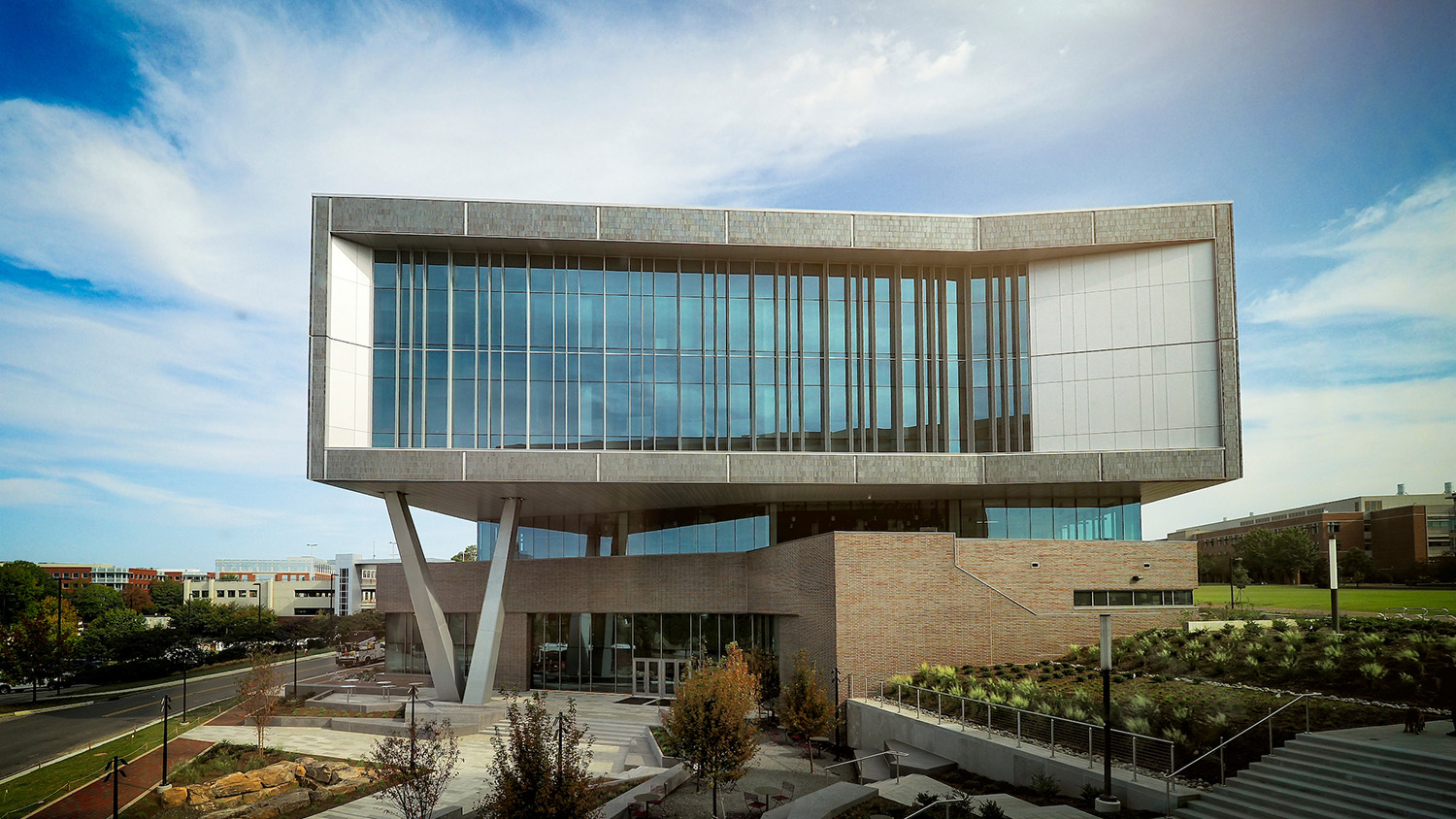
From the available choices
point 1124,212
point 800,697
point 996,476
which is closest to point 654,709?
point 800,697

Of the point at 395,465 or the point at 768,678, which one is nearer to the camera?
the point at 395,465

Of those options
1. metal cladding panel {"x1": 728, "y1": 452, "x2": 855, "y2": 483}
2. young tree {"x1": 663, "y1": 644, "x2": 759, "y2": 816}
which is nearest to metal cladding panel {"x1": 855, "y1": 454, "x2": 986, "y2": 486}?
metal cladding panel {"x1": 728, "y1": 452, "x2": 855, "y2": 483}

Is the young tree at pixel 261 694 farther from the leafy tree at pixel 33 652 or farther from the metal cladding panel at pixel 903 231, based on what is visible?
the leafy tree at pixel 33 652

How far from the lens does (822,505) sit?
42.0 metres

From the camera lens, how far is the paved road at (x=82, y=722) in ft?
120

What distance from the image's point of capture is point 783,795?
76.0ft

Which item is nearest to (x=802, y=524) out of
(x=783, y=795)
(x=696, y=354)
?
(x=696, y=354)

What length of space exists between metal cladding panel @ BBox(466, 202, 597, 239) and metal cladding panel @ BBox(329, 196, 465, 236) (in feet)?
2.04

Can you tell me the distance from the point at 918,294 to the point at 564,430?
15221 mm

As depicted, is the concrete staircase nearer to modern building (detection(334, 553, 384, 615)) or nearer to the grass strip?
the grass strip

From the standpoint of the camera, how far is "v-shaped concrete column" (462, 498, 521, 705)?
127 ft

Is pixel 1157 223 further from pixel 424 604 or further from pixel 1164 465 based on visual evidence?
pixel 424 604

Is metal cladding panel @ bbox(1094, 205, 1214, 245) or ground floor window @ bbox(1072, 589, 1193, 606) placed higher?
metal cladding panel @ bbox(1094, 205, 1214, 245)

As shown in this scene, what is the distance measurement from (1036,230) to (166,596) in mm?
139755
